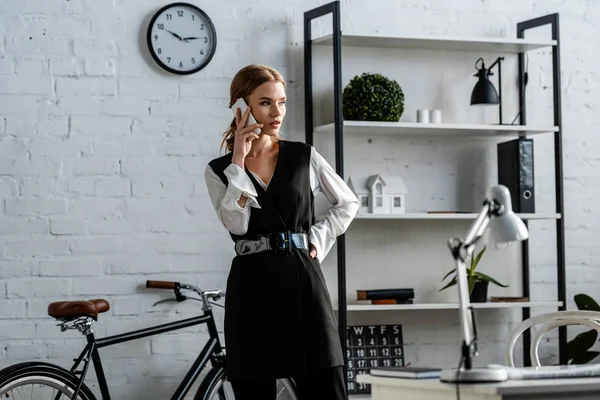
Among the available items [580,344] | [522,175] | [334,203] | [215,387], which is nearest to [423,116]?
[522,175]

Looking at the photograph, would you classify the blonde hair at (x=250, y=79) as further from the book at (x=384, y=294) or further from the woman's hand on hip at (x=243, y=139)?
the book at (x=384, y=294)

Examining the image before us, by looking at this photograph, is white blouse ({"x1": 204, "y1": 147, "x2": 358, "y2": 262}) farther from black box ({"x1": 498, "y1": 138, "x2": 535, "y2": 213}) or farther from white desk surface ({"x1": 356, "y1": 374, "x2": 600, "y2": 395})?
black box ({"x1": 498, "y1": 138, "x2": 535, "y2": 213})

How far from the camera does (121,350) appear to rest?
3.94 meters

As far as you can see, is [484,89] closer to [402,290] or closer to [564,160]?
[564,160]

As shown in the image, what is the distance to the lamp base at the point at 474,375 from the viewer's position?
5.46 feet

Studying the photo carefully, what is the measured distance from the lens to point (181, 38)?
4.05m

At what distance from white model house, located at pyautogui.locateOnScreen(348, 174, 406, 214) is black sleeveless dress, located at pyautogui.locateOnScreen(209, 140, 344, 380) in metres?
1.41

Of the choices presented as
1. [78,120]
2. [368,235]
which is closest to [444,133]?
[368,235]

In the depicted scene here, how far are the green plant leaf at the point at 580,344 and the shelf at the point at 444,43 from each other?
4.35 feet

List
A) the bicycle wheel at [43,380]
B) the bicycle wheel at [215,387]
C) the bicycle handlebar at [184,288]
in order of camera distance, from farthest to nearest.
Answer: the bicycle handlebar at [184,288] < the bicycle wheel at [215,387] < the bicycle wheel at [43,380]

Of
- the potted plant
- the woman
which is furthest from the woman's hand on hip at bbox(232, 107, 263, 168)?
the potted plant

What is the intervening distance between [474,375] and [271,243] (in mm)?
1104

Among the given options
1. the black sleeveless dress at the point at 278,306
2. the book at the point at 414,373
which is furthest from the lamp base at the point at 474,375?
the black sleeveless dress at the point at 278,306

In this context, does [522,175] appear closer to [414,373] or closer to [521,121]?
[521,121]
